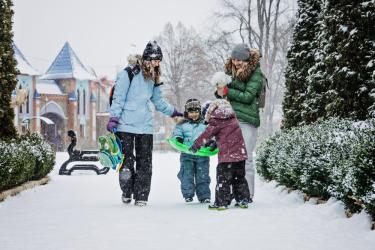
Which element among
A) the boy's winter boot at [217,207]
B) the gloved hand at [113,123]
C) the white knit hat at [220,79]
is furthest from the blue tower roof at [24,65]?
the boy's winter boot at [217,207]

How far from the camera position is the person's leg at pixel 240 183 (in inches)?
284

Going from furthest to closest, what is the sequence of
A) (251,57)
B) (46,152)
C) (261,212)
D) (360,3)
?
1. (46,152)
2. (360,3)
3. (251,57)
4. (261,212)

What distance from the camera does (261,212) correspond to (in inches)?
260

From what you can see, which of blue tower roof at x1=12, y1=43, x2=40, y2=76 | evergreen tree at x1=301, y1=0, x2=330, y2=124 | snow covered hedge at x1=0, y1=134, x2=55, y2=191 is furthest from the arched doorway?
evergreen tree at x1=301, y1=0, x2=330, y2=124

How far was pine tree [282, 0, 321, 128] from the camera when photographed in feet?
40.0

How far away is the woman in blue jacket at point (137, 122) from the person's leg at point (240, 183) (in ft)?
4.06

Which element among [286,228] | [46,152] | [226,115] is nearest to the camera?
[286,228]

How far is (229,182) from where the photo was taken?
710 centimetres

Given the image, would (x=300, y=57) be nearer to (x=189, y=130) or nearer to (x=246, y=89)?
(x=189, y=130)

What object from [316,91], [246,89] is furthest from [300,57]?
[246,89]

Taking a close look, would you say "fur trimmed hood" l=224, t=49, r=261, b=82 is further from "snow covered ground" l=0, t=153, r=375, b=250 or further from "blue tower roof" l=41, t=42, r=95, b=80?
"blue tower roof" l=41, t=42, r=95, b=80

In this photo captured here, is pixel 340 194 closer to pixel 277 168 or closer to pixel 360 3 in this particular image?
pixel 277 168

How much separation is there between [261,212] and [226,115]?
135 cm

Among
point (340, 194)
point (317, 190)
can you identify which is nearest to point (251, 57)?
point (317, 190)
